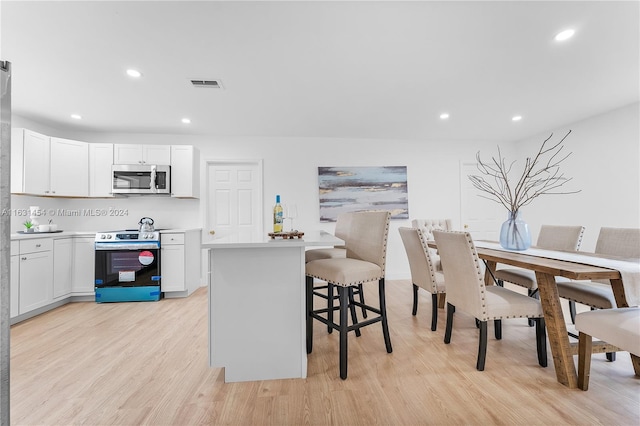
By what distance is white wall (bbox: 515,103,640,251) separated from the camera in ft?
11.6

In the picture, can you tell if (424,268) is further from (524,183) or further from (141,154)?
(141,154)

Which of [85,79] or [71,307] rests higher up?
[85,79]

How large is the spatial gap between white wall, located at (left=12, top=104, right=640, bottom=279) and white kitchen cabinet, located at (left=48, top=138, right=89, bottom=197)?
376 mm

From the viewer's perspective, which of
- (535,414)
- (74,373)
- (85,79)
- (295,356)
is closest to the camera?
(535,414)

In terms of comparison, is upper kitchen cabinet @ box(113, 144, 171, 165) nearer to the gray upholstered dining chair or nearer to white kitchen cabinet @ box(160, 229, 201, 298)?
white kitchen cabinet @ box(160, 229, 201, 298)

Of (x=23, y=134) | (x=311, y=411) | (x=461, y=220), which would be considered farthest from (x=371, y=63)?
(x=23, y=134)

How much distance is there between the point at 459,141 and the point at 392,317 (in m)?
3.53

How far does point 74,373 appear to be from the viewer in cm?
194

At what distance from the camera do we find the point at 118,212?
4250 millimetres

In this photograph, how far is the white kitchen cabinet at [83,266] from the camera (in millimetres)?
3629

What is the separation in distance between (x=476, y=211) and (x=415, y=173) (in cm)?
129

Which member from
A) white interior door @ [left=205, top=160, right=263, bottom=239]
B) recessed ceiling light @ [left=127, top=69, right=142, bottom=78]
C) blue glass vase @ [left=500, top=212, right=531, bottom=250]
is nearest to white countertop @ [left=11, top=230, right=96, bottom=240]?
white interior door @ [left=205, top=160, right=263, bottom=239]

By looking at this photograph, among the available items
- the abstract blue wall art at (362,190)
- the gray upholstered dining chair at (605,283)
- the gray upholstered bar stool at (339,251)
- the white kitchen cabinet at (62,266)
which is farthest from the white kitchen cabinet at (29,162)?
the gray upholstered dining chair at (605,283)

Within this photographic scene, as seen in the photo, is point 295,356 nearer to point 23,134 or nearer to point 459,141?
point 23,134
